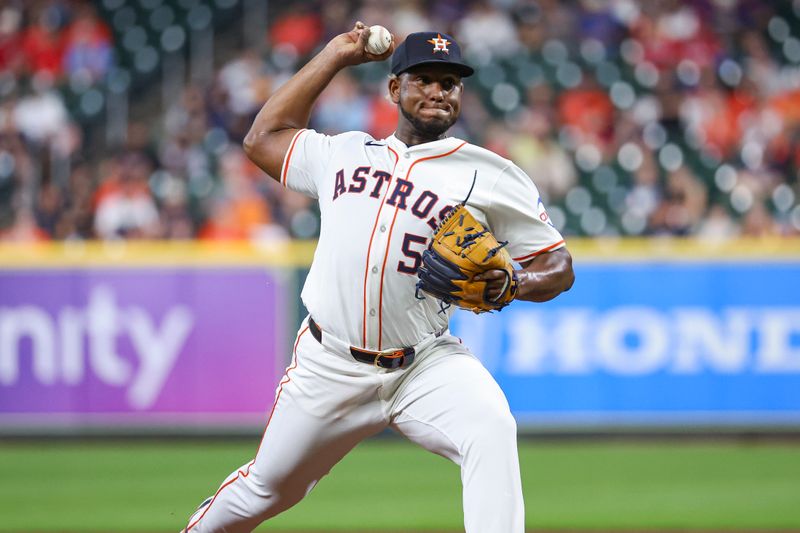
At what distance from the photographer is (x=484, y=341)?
9.68 m

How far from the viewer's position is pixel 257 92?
40.8ft

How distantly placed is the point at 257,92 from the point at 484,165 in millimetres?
8590

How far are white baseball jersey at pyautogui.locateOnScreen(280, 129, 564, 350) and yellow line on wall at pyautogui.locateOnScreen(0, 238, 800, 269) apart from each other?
5.54 m

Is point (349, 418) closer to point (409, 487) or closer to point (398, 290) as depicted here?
point (398, 290)

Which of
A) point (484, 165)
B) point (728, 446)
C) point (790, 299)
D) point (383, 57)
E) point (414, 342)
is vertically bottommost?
point (728, 446)

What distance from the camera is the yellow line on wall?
9727mm

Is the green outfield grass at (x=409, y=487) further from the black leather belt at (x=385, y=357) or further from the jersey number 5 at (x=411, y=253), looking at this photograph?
the jersey number 5 at (x=411, y=253)

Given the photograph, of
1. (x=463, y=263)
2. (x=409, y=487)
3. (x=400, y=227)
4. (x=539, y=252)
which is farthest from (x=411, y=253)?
(x=409, y=487)

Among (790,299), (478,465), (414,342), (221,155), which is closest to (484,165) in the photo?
(414,342)

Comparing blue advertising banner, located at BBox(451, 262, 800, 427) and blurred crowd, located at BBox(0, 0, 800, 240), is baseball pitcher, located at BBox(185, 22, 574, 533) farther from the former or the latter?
blurred crowd, located at BBox(0, 0, 800, 240)

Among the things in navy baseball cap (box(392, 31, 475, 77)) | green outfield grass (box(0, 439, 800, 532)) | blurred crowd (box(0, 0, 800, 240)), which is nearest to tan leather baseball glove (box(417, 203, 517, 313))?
navy baseball cap (box(392, 31, 475, 77))

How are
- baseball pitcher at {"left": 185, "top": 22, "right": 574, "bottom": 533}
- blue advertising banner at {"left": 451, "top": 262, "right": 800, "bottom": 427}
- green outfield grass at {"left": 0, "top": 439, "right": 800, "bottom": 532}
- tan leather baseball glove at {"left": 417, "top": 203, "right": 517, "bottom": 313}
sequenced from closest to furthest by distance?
1. tan leather baseball glove at {"left": 417, "top": 203, "right": 517, "bottom": 313}
2. baseball pitcher at {"left": 185, "top": 22, "right": 574, "bottom": 533}
3. green outfield grass at {"left": 0, "top": 439, "right": 800, "bottom": 532}
4. blue advertising banner at {"left": 451, "top": 262, "right": 800, "bottom": 427}

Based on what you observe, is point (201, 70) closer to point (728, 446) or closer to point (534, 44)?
point (534, 44)

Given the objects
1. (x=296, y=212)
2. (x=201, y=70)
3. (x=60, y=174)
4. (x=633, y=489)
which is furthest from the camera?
(x=201, y=70)
